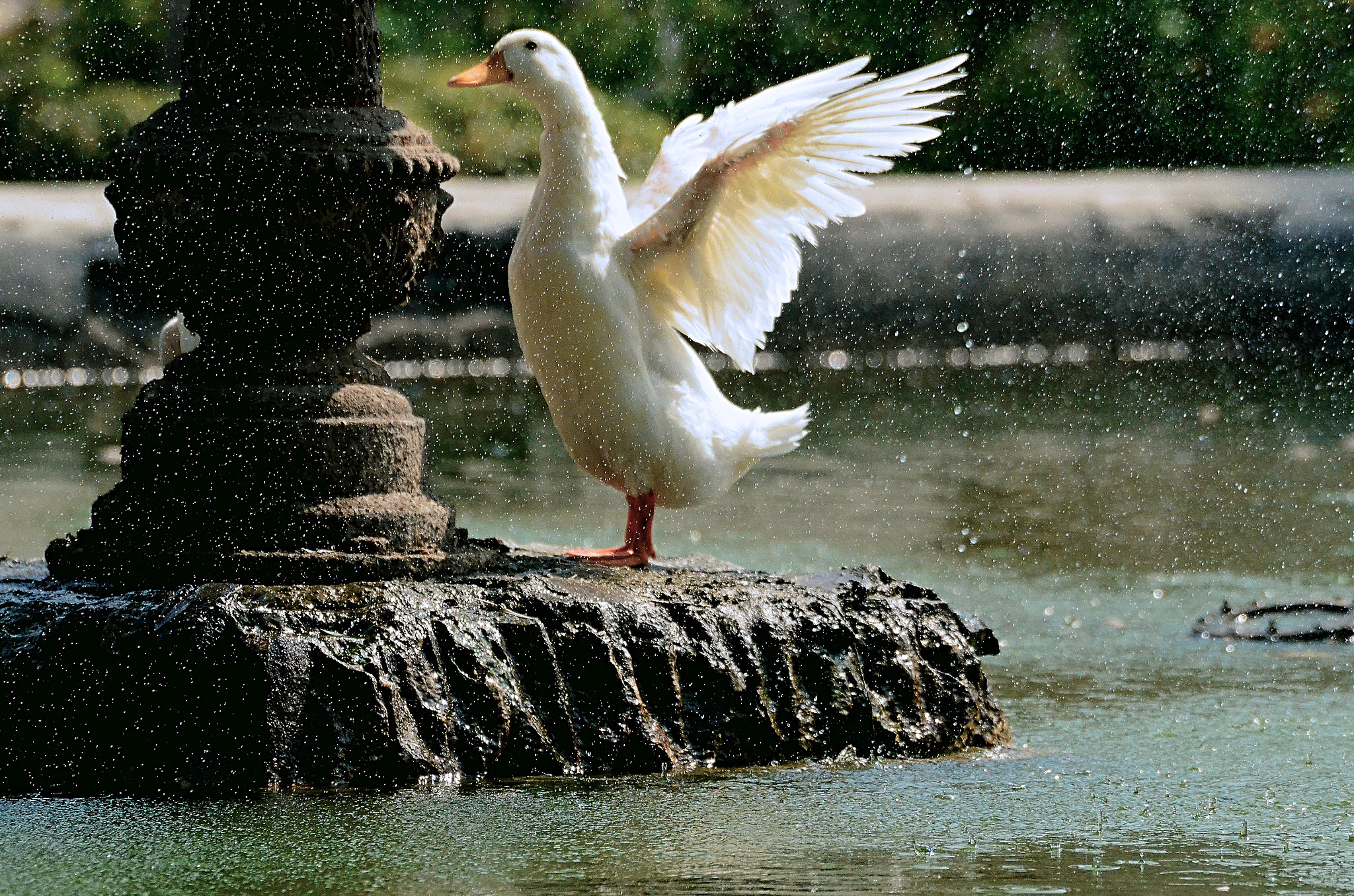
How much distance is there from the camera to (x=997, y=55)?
42.4 ft

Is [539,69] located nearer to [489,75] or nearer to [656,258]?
[489,75]

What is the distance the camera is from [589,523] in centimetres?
600

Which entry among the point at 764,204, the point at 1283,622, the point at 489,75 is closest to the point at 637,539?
the point at 764,204

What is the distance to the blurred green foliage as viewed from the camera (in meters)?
12.8

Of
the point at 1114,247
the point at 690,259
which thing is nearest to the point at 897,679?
the point at 690,259

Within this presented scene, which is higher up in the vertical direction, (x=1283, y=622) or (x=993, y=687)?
(x=1283, y=622)

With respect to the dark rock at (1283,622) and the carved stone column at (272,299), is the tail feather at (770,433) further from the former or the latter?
the dark rock at (1283,622)

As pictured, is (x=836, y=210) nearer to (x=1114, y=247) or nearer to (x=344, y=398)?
(x=344, y=398)

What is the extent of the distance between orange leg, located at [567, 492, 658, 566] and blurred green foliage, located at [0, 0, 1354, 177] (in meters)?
8.88

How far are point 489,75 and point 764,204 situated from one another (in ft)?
1.99

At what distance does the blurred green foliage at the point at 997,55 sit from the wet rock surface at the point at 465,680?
373 inches

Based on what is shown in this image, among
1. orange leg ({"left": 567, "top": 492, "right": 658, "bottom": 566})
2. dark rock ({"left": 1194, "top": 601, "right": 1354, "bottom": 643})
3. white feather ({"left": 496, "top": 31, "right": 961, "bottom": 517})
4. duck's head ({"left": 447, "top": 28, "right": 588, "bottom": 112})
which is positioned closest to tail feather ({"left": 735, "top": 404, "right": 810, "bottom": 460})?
white feather ({"left": 496, "top": 31, "right": 961, "bottom": 517})

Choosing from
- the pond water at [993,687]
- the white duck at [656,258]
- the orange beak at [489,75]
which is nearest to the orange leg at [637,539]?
the white duck at [656,258]

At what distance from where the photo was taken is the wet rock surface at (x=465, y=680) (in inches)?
122
